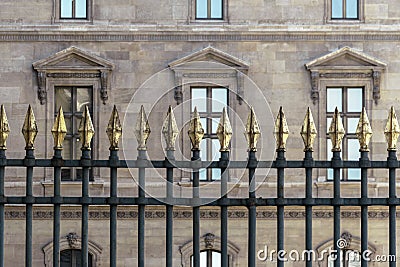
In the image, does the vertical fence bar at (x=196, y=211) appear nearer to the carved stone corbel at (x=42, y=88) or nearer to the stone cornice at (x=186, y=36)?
the stone cornice at (x=186, y=36)

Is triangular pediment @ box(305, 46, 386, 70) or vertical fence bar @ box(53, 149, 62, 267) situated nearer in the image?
vertical fence bar @ box(53, 149, 62, 267)

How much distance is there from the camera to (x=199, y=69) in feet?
90.7

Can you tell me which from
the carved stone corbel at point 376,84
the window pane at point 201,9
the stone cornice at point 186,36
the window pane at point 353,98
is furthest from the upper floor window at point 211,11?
the carved stone corbel at point 376,84

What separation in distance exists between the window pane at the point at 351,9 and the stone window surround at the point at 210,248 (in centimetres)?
567

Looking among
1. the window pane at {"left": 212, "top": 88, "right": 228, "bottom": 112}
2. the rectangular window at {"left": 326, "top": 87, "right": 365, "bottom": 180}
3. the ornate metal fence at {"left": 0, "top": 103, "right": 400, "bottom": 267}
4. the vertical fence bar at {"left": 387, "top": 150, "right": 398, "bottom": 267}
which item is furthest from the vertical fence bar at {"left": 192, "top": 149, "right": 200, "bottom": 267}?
the rectangular window at {"left": 326, "top": 87, "right": 365, "bottom": 180}

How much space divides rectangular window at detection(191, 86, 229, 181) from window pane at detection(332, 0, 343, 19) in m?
2.92

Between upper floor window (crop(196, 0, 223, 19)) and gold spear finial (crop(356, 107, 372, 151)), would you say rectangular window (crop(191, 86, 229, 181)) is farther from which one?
gold spear finial (crop(356, 107, 372, 151))

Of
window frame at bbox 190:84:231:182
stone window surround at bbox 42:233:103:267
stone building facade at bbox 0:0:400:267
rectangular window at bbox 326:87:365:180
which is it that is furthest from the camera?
rectangular window at bbox 326:87:365:180

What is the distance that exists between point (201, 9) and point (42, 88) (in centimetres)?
389

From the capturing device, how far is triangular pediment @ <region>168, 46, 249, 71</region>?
2747 cm

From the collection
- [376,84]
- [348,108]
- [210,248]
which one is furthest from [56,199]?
[376,84]

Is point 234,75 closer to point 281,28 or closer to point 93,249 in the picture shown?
point 281,28

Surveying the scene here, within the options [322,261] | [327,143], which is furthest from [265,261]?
[327,143]

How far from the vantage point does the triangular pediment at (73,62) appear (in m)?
27.5
